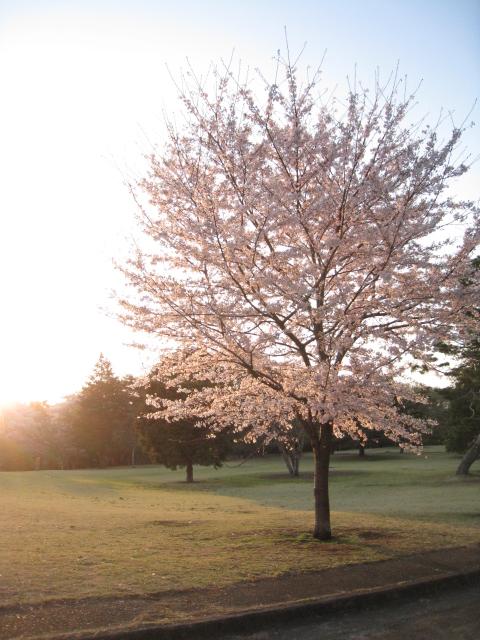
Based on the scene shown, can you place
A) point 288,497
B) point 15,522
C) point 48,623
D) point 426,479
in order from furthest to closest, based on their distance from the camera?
point 426,479
point 288,497
point 15,522
point 48,623

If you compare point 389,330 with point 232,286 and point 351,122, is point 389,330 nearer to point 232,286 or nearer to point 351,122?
point 232,286

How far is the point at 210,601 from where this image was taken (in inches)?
258

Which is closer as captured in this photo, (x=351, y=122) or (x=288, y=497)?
(x=351, y=122)

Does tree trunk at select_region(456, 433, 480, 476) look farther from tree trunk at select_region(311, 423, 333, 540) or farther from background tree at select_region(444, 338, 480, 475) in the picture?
tree trunk at select_region(311, 423, 333, 540)

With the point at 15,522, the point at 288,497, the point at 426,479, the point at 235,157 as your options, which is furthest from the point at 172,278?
the point at 426,479

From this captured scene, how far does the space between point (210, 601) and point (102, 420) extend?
61.6m

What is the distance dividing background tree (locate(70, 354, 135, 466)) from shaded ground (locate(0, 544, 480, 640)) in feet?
192

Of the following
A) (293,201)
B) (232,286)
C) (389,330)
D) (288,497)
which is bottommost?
(288,497)

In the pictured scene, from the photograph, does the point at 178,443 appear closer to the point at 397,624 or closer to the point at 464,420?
the point at 464,420

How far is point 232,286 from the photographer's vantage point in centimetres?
1021

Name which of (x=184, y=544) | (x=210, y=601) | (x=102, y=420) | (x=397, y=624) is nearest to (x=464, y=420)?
(x=184, y=544)

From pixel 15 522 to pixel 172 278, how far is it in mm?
8063

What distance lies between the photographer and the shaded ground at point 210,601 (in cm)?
568

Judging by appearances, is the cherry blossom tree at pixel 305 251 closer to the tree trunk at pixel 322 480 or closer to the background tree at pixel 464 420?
Answer: the tree trunk at pixel 322 480
